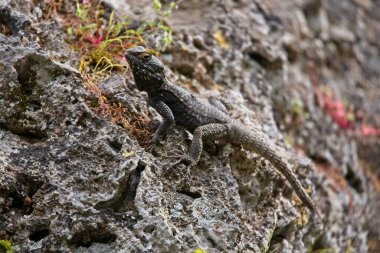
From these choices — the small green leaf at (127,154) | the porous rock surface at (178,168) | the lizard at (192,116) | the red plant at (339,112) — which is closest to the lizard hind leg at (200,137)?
the lizard at (192,116)

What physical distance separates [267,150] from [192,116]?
83cm

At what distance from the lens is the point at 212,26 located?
696 cm

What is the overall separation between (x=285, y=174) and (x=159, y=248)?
6.23ft

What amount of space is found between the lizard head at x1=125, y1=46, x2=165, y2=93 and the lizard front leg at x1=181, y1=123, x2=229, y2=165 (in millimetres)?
604

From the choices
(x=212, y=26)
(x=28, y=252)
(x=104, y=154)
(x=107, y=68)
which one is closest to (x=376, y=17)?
(x=212, y=26)

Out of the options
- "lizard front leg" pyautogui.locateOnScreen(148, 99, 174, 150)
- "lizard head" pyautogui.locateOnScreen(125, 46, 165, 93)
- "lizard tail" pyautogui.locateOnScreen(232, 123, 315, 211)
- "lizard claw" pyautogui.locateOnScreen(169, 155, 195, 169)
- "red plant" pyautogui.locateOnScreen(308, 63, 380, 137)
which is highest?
"lizard head" pyautogui.locateOnScreen(125, 46, 165, 93)

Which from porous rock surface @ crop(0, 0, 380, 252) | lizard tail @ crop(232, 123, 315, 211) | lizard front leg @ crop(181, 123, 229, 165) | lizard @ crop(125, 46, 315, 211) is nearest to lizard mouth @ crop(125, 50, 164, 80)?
lizard @ crop(125, 46, 315, 211)

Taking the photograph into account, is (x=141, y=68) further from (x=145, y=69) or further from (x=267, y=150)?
(x=267, y=150)

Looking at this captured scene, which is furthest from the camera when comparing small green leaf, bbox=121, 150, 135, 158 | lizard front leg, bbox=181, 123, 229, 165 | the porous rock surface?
lizard front leg, bbox=181, 123, 229, 165

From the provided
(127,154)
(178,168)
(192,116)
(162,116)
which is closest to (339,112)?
(192,116)

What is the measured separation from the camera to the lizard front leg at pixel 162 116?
464cm

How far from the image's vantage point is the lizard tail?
5.13m

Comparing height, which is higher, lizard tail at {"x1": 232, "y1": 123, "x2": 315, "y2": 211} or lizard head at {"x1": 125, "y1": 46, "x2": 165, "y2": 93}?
lizard head at {"x1": 125, "y1": 46, "x2": 165, "y2": 93}

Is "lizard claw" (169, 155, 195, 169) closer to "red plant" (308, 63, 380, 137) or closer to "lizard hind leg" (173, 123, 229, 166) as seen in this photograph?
"lizard hind leg" (173, 123, 229, 166)
